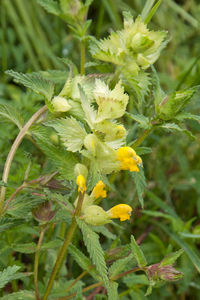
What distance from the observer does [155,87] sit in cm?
69

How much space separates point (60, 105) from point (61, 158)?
0.48 feet

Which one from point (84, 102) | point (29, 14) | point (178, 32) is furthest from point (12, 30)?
point (84, 102)

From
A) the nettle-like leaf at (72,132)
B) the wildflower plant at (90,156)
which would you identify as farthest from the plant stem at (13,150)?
the nettle-like leaf at (72,132)

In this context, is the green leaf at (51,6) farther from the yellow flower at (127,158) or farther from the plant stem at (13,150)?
the yellow flower at (127,158)

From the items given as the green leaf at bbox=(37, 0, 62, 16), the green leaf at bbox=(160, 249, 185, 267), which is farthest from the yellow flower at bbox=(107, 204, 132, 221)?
the green leaf at bbox=(37, 0, 62, 16)

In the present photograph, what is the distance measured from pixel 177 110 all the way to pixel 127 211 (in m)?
0.24

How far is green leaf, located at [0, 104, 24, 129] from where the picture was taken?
2.21 ft

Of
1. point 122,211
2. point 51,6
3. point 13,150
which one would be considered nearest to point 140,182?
point 122,211

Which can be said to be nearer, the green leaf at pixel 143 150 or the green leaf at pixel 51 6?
the green leaf at pixel 143 150

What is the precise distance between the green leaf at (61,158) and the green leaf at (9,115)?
0.42 feet

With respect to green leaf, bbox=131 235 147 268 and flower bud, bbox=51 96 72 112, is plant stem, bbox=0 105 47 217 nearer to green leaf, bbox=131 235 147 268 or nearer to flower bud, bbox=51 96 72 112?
flower bud, bbox=51 96 72 112

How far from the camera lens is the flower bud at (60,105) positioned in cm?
67

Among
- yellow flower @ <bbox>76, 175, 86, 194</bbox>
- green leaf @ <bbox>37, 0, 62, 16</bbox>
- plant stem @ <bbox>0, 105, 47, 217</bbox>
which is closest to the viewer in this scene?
yellow flower @ <bbox>76, 175, 86, 194</bbox>

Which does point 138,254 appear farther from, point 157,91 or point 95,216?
point 157,91
